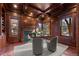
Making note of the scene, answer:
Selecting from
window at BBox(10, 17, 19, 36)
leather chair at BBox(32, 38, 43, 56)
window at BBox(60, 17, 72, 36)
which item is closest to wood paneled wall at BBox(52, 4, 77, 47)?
window at BBox(60, 17, 72, 36)

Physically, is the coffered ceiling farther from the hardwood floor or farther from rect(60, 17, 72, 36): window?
the hardwood floor

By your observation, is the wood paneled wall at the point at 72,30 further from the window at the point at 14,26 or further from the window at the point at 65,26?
the window at the point at 14,26

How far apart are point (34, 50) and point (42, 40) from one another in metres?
0.26

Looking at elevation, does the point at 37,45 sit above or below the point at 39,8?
below

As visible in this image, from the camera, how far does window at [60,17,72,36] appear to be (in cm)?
233

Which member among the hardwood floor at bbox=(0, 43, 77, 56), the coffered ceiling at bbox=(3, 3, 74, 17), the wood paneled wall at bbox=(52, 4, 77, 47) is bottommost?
the hardwood floor at bbox=(0, 43, 77, 56)

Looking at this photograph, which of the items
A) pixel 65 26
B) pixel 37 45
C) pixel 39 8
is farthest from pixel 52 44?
pixel 39 8

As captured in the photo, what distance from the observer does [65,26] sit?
7.84 feet

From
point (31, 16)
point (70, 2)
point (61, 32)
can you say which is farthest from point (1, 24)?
point (70, 2)

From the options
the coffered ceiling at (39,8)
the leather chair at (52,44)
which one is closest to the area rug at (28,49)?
the leather chair at (52,44)

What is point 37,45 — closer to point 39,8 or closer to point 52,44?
point 52,44

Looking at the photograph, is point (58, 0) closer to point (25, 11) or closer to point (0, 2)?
point (25, 11)

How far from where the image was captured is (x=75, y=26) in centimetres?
233

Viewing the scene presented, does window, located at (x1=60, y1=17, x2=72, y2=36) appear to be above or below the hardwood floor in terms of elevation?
above
